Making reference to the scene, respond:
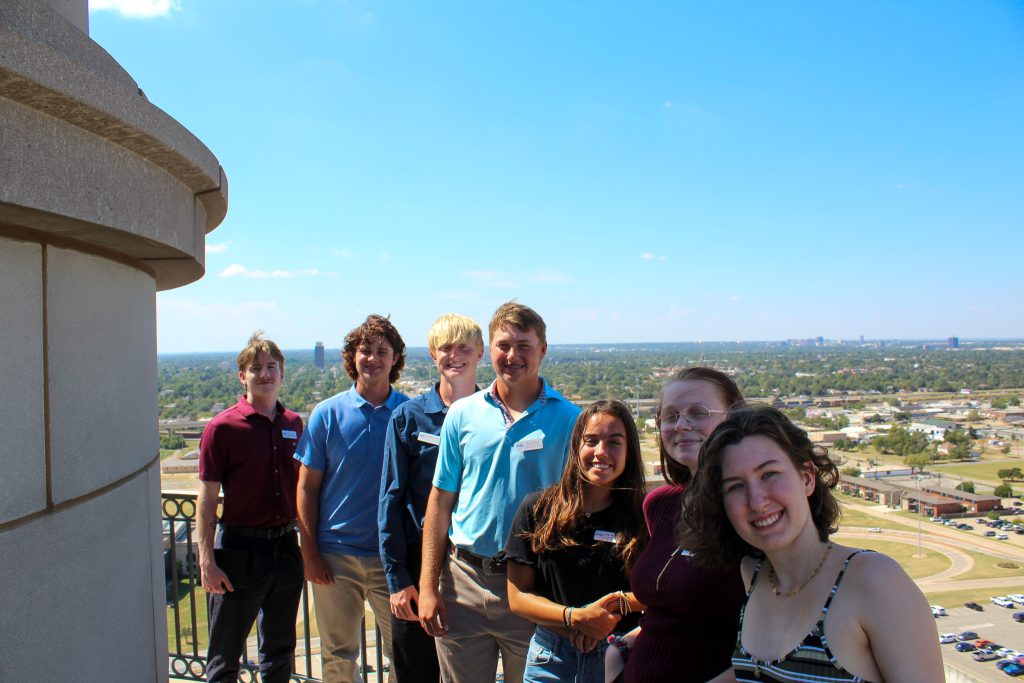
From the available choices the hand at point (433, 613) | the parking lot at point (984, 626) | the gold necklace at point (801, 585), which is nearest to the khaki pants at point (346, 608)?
the hand at point (433, 613)

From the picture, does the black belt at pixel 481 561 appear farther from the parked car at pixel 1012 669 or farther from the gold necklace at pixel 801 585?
the parked car at pixel 1012 669

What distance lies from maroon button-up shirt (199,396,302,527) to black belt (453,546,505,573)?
1305 millimetres

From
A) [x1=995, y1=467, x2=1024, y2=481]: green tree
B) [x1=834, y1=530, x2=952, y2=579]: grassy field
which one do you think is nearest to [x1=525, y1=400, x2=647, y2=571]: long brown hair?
[x1=834, y1=530, x2=952, y2=579]: grassy field

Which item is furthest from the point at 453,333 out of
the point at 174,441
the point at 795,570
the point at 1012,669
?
the point at 174,441

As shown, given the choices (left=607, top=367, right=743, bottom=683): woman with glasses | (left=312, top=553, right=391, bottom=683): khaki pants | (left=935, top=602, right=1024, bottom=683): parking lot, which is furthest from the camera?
(left=935, top=602, right=1024, bottom=683): parking lot

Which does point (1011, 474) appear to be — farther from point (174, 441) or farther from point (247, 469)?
point (247, 469)

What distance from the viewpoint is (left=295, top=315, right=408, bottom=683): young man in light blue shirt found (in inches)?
142

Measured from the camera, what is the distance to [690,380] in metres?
2.30

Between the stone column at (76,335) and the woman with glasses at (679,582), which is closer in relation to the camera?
the stone column at (76,335)

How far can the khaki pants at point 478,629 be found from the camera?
2.95 metres

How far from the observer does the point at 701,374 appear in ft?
7.61

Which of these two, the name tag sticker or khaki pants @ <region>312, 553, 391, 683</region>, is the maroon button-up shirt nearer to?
khaki pants @ <region>312, 553, 391, 683</region>

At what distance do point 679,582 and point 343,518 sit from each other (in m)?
2.13

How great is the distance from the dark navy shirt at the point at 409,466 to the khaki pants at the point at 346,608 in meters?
0.29
